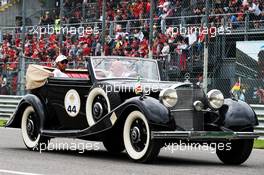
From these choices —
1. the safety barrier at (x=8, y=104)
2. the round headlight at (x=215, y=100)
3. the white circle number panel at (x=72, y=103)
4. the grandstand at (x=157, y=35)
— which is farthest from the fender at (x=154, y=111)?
the safety barrier at (x=8, y=104)

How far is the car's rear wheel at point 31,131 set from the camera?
1321 centimetres

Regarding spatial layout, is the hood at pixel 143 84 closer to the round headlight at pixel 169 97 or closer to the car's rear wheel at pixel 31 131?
the round headlight at pixel 169 97

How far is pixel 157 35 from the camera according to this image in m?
21.8

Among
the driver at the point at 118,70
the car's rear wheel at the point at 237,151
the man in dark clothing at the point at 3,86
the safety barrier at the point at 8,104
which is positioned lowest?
the safety barrier at the point at 8,104

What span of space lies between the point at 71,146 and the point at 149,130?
12.9ft

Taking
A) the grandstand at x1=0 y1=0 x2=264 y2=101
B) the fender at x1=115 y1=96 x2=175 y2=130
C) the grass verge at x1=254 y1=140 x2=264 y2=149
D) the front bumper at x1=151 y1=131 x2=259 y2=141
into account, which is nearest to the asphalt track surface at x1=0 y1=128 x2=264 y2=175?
A: the front bumper at x1=151 y1=131 x2=259 y2=141

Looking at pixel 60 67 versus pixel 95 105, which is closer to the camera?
pixel 95 105

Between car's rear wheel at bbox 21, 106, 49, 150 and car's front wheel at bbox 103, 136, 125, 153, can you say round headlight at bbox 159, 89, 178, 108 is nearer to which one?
car's front wheel at bbox 103, 136, 125, 153

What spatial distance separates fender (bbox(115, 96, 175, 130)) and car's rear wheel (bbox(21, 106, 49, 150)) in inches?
107

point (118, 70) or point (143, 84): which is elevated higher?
point (118, 70)

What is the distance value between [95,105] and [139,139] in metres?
1.42

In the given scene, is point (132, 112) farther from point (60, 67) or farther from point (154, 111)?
point (60, 67)

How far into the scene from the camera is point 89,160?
11461 mm

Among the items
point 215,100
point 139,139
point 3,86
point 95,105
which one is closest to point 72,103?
point 95,105
